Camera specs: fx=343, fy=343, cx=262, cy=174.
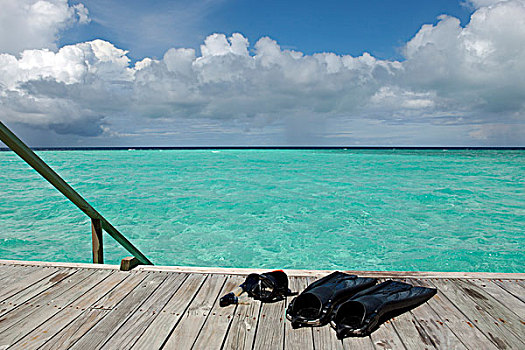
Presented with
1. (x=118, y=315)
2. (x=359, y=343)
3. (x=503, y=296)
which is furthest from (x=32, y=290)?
(x=503, y=296)

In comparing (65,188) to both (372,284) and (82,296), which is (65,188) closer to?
(82,296)

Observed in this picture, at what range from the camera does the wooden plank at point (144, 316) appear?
2125 millimetres

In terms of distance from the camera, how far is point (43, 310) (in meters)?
2.51

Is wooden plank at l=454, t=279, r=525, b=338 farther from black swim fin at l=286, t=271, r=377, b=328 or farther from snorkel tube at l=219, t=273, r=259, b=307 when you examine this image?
snorkel tube at l=219, t=273, r=259, b=307

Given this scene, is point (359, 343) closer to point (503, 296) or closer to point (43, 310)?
point (503, 296)

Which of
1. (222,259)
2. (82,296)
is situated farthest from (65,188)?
(222,259)

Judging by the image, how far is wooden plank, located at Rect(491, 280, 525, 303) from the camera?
2738 millimetres

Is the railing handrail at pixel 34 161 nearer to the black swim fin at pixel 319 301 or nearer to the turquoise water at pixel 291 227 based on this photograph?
the black swim fin at pixel 319 301

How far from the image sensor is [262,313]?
248cm

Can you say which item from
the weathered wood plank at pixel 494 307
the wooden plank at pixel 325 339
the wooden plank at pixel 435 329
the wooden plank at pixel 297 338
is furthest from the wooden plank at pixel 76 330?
the weathered wood plank at pixel 494 307

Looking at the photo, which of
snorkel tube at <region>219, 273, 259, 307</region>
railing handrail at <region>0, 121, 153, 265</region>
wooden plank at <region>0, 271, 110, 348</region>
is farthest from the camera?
snorkel tube at <region>219, 273, 259, 307</region>

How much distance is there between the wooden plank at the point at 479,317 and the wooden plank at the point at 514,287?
0.39 metres

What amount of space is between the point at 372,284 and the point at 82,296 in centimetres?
235

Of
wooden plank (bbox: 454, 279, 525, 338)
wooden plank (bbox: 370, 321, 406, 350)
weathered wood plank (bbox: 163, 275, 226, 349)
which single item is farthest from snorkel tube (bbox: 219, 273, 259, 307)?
wooden plank (bbox: 454, 279, 525, 338)
